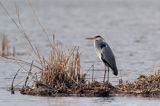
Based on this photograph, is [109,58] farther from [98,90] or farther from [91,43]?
[91,43]

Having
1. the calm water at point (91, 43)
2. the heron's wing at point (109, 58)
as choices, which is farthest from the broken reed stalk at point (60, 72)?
the heron's wing at point (109, 58)

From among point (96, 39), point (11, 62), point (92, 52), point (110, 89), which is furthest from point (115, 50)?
point (110, 89)

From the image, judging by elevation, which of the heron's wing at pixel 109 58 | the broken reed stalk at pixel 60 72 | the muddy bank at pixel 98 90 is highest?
the heron's wing at pixel 109 58

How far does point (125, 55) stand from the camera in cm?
1991

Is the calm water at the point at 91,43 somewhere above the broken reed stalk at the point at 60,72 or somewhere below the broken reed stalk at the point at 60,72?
above

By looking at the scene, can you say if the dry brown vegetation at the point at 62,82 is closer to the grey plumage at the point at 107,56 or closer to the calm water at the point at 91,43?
the calm water at the point at 91,43

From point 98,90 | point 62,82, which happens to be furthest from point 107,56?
point 62,82

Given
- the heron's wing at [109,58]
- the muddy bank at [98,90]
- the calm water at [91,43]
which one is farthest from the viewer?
the heron's wing at [109,58]

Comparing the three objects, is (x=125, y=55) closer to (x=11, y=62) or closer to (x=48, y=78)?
(x=11, y=62)

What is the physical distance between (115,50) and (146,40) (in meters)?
3.45

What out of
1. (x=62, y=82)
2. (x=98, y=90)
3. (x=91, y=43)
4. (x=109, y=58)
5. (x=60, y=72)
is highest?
(x=91, y=43)

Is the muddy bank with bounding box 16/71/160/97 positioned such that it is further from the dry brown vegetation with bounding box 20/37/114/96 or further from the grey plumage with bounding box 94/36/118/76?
the grey plumage with bounding box 94/36/118/76

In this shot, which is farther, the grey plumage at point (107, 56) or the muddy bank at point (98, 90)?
the grey plumage at point (107, 56)

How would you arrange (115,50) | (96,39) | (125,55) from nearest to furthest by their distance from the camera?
(96,39), (125,55), (115,50)
